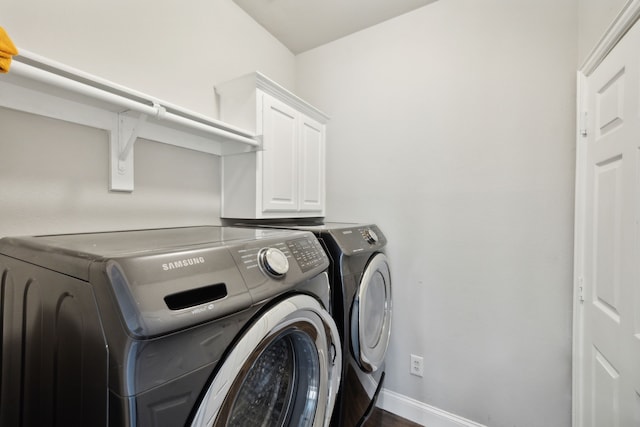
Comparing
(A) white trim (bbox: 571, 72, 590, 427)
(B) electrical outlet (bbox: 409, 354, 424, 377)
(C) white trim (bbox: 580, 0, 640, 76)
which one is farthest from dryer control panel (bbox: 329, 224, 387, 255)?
(C) white trim (bbox: 580, 0, 640, 76)

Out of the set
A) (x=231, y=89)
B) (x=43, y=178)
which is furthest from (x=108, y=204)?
(x=231, y=89)

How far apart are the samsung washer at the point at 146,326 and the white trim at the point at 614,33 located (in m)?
1.44

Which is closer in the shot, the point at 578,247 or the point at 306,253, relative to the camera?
the point at 306,253

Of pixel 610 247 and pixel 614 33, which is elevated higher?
pixel 614 33

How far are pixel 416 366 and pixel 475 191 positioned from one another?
125 centimetres

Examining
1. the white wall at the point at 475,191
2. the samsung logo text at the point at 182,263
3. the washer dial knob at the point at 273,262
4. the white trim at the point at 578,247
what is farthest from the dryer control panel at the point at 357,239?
the white trim at the point at 578,247

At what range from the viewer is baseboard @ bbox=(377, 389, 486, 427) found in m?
1.75

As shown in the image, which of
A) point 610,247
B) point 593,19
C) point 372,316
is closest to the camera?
point 610,247

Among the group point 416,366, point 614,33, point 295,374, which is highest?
point 614,33

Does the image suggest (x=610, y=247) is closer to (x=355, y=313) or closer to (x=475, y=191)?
(x=475, y=191)

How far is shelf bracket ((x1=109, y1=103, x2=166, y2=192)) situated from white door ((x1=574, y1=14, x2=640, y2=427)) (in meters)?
1.92

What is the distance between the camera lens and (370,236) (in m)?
1.65

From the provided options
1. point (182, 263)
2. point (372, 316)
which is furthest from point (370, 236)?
point (182, 263)

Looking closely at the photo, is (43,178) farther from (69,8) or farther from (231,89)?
(231,89)
